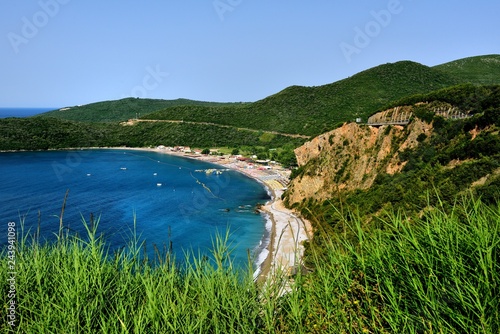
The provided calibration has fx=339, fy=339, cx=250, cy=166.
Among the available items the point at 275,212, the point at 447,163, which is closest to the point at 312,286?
the point at 447,163

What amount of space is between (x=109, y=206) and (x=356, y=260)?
51.9 meters

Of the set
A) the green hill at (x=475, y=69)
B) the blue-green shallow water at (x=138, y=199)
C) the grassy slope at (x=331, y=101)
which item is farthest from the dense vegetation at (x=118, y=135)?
the green hill at (x=475, y=69)

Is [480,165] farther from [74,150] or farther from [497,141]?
[74,150]

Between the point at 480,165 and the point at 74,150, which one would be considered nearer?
the point at 480,165

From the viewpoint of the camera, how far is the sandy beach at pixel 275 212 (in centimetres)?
2915

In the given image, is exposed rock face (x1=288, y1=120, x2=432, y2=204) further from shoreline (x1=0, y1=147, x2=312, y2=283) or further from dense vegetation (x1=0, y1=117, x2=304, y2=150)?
dense vegetation (x1=0, y1=117, x2=304, y2=150)

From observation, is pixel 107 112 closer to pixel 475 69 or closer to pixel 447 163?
pixel 475 69

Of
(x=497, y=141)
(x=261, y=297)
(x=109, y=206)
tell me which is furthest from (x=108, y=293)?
(x=109, y=206)

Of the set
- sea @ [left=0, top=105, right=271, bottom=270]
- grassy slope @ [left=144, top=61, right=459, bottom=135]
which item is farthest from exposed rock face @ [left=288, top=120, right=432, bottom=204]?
grassy slope @ [left=144, top=61, right=459, bottom=135]

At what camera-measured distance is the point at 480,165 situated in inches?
762

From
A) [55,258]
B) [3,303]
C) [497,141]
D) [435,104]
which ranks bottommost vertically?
[3,303]

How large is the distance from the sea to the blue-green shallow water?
0.12 m

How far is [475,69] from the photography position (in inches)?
4149

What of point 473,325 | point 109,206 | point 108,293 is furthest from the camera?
point 109,206
